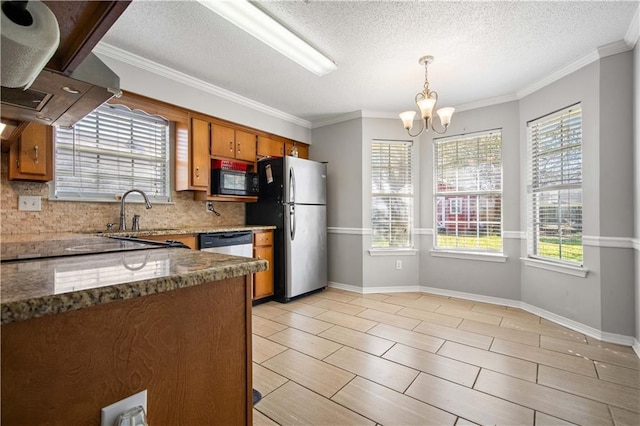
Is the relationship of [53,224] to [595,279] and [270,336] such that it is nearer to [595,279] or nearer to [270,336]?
[270,336]

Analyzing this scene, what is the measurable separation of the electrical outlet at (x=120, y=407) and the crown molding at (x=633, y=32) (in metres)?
3.52

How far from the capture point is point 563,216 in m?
2.98

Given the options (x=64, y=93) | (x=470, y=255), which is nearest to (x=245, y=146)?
(x=64, y=93)

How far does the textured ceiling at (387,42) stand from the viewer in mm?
2082

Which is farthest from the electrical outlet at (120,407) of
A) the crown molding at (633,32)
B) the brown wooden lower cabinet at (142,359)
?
the crown molding at (633,32)

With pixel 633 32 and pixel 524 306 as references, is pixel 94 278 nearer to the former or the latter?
pixel 633 32

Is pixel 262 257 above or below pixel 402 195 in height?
below

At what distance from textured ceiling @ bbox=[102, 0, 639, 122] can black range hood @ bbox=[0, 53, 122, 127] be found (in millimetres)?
1078

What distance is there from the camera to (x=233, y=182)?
355 centimetres

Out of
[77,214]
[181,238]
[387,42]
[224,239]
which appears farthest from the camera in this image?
[224,239]

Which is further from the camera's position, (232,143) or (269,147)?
(269,147)

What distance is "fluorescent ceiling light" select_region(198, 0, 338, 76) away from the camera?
1980 mm

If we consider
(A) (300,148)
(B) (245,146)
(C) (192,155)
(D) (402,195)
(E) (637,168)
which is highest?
(A) (300,148)

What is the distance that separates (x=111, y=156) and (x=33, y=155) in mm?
725
